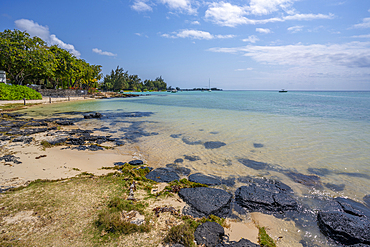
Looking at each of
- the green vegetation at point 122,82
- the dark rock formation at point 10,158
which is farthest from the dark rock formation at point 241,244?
the green vegetation at point 122,82

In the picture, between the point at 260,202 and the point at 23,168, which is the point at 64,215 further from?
the point at 260,202

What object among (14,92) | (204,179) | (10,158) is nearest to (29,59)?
(14,92)

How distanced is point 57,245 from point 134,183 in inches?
87.4

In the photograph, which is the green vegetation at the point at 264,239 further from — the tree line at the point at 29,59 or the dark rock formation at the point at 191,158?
the tree line at the point at 29,59

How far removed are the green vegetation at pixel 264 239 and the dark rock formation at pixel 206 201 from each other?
0.78m

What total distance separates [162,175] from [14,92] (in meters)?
38.2

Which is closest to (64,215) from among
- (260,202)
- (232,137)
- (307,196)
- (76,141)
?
(260,202)

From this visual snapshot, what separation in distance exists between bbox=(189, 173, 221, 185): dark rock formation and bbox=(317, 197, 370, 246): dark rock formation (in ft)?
8.72

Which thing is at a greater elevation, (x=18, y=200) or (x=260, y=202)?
(x=18, y=200)

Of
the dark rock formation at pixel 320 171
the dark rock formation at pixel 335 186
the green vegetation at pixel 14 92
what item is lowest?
the dark rock formation at pixel 335 186

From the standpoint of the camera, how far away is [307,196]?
16.1ft

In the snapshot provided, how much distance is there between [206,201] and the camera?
14.0 ft

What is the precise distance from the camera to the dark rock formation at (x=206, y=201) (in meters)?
3.89

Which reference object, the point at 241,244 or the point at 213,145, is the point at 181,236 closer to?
the point at 241,244
